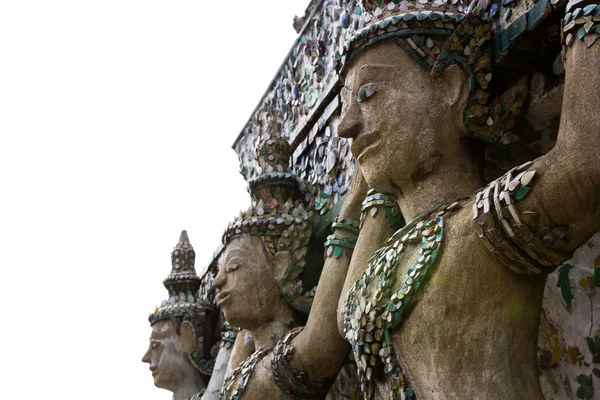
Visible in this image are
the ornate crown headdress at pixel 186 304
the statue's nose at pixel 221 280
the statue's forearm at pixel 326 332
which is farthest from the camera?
the ornate crown headdress at pixel 186 304

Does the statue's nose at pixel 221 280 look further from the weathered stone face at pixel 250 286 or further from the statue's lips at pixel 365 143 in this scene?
the statue's lips at pixel 365 143

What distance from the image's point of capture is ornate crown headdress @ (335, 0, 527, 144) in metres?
2.74

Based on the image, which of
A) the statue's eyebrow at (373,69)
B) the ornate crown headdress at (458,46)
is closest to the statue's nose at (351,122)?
the statue's eyebrow at (373,69)

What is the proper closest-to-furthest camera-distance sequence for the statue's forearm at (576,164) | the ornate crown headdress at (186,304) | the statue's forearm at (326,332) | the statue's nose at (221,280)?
the statue's forearm at (576,164) < the statue's forearm at (326,332) < the statue's nose at (221,280) < the ornate crown headdress at (186,304)

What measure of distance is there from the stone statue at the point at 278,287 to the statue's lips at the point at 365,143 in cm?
56

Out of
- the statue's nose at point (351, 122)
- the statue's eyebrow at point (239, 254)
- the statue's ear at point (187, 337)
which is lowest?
the statue's nose at point (351, 122)

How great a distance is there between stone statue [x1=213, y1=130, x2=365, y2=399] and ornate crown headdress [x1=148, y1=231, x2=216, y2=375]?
1687 mm

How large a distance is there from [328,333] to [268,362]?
51 centimetres

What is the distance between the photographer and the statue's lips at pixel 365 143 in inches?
109

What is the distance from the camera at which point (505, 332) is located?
2324 mm

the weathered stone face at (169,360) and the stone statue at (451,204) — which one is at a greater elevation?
the weathered stone face at (169,360)

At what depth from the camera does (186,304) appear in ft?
19.3

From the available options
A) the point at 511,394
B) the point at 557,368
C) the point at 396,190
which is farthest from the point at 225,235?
the point at 511,394

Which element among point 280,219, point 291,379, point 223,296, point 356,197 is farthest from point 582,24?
point 223,296
